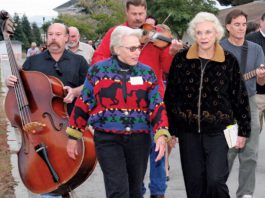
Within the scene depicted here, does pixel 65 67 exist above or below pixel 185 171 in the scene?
above

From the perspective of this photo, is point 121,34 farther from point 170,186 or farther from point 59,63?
point 170,186

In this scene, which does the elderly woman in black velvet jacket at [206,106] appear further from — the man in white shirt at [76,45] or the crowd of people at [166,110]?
the man in white shirt at [76,45]

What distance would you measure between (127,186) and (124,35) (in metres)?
1.18

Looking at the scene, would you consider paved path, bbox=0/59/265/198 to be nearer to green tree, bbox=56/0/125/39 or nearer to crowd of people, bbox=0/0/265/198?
crowd of people, bbox=0/0/265/198

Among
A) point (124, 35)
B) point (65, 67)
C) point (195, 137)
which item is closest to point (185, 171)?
point (195, 137)

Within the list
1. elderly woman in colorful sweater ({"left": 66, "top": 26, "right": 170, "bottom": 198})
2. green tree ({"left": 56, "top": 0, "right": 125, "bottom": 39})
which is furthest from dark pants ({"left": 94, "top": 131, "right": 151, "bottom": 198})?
green tree ({"left": 56, "top": 0, "right": 125, "bottom": 39})

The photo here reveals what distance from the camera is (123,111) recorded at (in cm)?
433

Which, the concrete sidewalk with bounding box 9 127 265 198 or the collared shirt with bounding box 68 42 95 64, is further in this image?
the collared shirt with bounding box 68 42 95 64

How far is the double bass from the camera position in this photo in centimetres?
494

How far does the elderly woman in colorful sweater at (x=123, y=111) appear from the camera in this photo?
434 cm

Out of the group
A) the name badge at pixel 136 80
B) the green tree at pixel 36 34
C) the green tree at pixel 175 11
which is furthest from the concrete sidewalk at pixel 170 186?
the green tree at pixel 36 34

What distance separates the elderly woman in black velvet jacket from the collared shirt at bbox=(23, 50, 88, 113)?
1.21m

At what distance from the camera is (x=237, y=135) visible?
186 inches

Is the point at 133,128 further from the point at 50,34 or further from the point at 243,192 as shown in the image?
the point at 243,192
